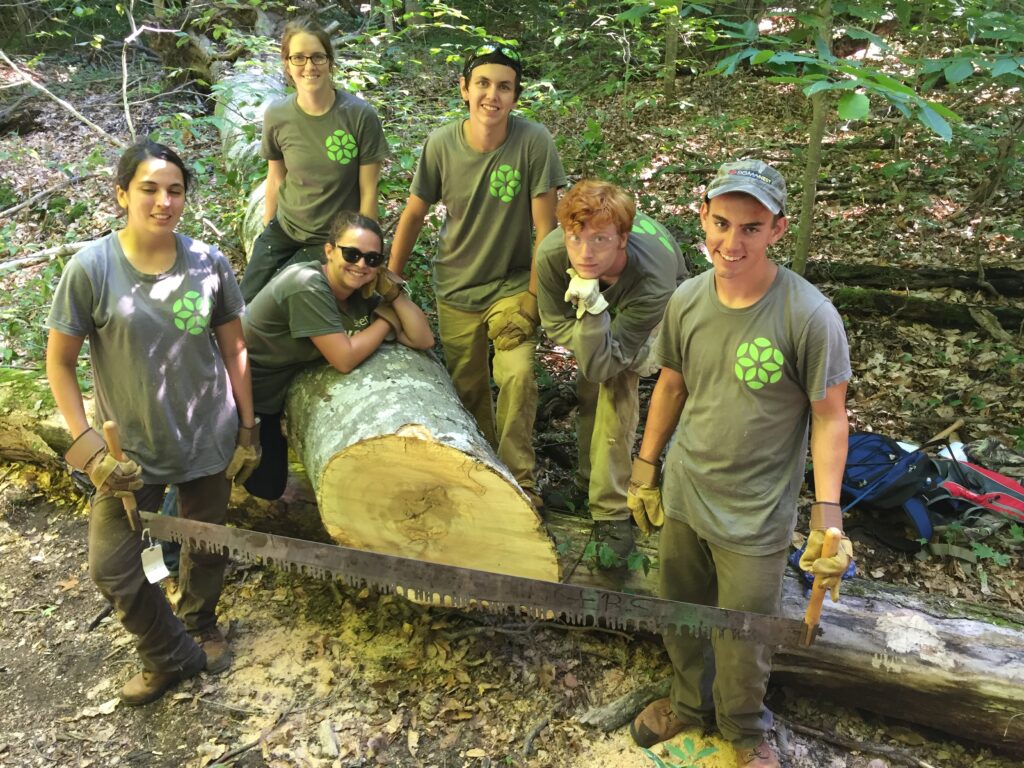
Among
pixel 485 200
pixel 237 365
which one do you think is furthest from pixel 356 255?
pixel 485 200

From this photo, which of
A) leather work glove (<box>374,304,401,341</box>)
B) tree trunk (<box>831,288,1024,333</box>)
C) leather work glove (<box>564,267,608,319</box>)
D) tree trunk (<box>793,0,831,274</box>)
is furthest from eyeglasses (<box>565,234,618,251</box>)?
tree trunk (<box>831,288,1024,333</box>)

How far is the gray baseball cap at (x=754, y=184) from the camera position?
2.07m

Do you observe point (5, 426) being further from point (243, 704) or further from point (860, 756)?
point (860, 756)

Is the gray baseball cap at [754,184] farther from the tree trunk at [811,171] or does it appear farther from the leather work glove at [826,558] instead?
the tree trunk at [811,171]

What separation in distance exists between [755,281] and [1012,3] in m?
3.74

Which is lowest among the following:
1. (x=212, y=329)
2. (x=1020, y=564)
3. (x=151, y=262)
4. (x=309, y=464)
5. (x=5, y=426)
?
(x=1020, y=564)

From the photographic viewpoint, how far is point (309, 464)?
3043 millimetres

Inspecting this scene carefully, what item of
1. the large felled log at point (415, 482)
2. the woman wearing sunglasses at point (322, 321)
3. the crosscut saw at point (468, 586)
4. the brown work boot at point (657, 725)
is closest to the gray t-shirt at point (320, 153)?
the woman wearing sunglasses at point (322, 321)

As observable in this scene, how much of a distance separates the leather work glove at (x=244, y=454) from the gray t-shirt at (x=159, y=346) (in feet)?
0.37

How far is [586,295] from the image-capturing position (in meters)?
2.79

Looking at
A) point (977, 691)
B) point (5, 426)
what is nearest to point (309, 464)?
point (5, 426)

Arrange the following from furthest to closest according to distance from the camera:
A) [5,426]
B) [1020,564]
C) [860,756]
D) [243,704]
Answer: [5,426], [1020,564], [243,704], [860,756]

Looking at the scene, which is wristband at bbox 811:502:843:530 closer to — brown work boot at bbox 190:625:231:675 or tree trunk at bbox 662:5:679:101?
brown work boot at bbox 190:625:231:675

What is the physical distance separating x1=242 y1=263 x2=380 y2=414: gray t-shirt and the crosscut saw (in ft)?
2.61
